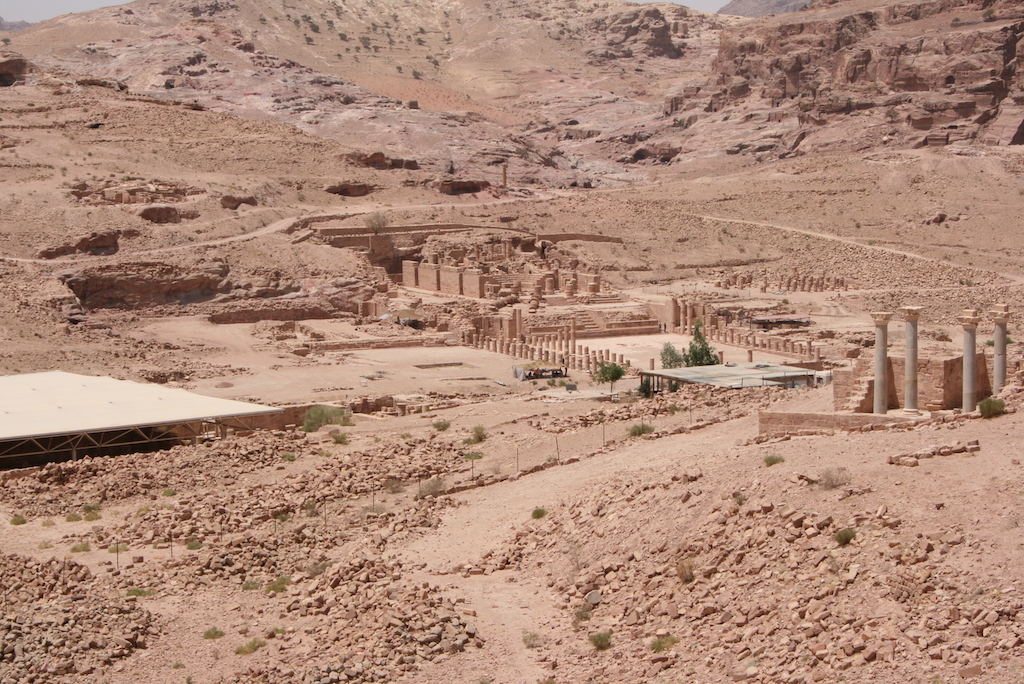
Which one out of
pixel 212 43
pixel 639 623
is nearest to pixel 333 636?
pixel 639 623

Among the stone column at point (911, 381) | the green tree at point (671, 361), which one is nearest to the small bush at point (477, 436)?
the stone column at point (911, 381)

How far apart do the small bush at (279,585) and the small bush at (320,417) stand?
10647 mm

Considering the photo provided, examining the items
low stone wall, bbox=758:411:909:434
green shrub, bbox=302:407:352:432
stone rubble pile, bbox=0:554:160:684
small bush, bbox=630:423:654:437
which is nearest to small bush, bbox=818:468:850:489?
low stone wall, bbox=758:411:909:434

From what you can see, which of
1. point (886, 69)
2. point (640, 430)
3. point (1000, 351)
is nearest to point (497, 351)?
point (640, 430)

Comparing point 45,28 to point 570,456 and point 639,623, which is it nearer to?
point 570,456

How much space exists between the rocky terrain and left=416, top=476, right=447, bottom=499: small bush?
173mm

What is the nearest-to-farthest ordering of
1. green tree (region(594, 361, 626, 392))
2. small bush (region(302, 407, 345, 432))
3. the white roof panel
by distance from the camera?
the white roof panel, small bush (region(302, 407, 345, 432)), green tree (region(594, 361, 626, 392))

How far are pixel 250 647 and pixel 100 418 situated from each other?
12243mm

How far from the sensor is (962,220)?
72625mm

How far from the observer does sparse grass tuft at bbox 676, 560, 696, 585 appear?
15766 millimetres

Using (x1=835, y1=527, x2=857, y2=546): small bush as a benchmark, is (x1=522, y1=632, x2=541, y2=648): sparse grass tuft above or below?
below

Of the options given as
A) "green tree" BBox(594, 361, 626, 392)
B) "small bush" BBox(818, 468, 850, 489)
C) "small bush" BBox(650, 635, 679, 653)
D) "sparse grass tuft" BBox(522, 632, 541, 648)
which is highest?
"small bush" BBox(818, 468, 850, 489)

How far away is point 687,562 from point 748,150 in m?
83.5

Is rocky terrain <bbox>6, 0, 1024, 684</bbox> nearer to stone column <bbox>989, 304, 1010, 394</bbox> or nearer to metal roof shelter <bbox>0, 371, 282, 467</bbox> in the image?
metal roof shelter <bbox>0, 371, 282, 467</bbox>
